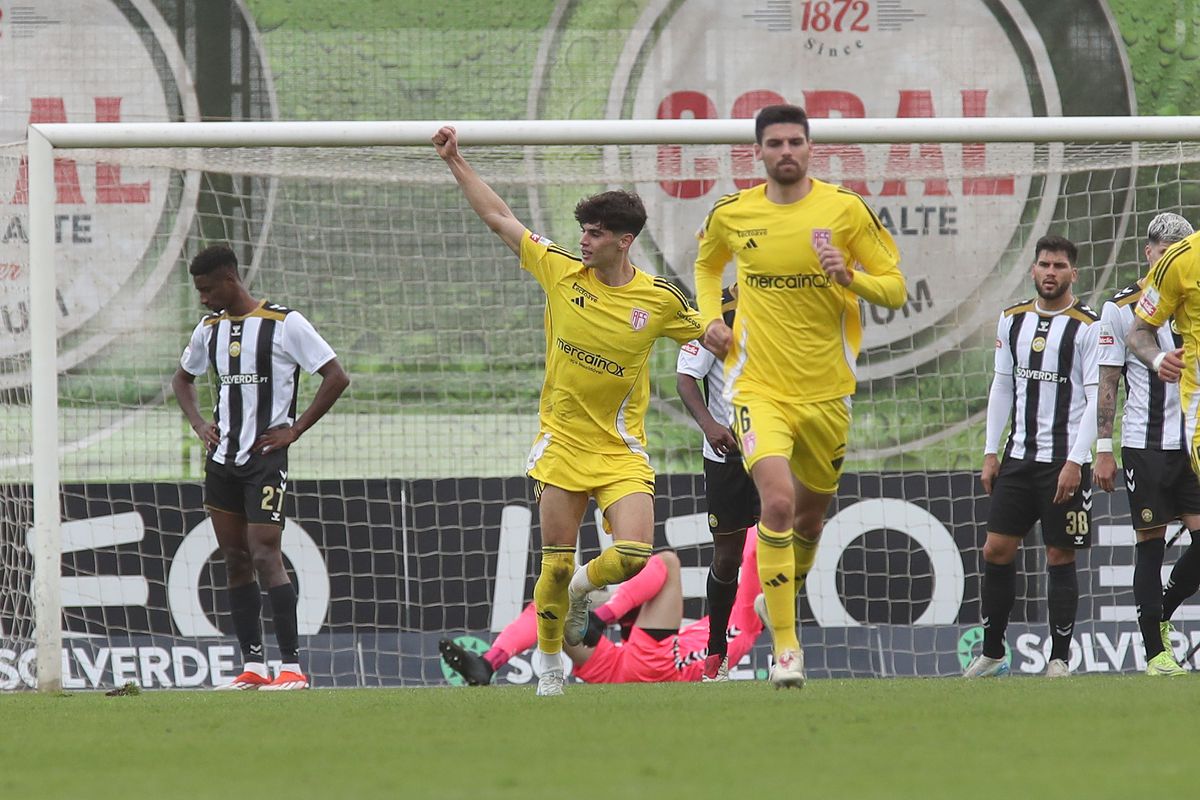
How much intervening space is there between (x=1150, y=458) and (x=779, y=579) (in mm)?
2753

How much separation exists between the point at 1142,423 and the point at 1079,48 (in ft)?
14.5

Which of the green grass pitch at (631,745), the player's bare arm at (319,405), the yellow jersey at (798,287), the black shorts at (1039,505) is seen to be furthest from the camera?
the player's bare arm at (319,405)

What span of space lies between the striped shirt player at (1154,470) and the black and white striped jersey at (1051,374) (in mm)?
153

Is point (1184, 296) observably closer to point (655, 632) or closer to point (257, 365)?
point (655, 632)

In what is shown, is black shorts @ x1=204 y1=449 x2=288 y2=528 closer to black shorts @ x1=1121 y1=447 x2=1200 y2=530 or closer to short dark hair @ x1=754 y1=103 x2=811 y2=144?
short dark hair @ x1=754 y1=103 x2=811 y2=144

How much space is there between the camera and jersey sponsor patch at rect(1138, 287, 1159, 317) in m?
6.30

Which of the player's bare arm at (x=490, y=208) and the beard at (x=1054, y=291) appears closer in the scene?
the player's bare arm at (x=490, y=208)

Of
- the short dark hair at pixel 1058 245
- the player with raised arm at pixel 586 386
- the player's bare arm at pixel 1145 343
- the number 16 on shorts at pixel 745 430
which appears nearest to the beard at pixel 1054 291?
the short dark hair at pixel 1058 245

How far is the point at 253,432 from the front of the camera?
26.3ft

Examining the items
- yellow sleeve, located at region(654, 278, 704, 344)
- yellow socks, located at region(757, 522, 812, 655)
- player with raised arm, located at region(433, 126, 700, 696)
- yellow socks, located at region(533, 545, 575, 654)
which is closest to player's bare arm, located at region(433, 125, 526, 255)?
player with raised arm, located at region(433, 126, 700, 696)

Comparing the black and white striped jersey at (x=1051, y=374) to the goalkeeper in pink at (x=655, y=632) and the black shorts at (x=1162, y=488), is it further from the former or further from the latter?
the goalkeeper in pink at (x=655, y=632)

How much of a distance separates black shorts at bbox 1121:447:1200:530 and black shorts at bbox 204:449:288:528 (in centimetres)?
417

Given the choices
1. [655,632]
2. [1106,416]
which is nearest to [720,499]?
[655,632]

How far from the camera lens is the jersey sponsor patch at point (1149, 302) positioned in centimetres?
630
